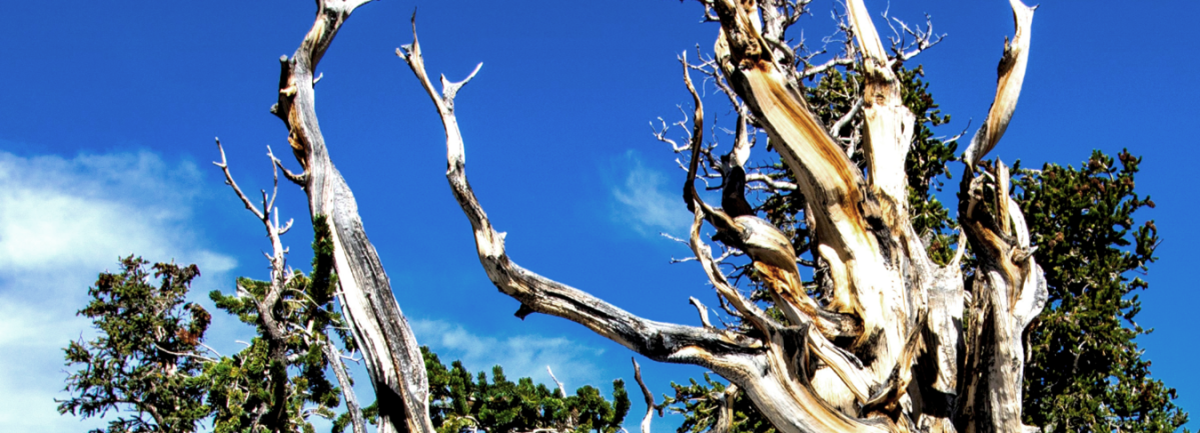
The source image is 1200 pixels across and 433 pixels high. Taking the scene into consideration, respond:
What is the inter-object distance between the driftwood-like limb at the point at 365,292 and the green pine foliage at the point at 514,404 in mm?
2765

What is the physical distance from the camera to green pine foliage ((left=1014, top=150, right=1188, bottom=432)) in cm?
823

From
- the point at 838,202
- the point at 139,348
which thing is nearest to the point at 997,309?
the point at 838,202

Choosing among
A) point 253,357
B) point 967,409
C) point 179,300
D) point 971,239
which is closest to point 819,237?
point 971,239

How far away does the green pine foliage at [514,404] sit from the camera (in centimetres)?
605

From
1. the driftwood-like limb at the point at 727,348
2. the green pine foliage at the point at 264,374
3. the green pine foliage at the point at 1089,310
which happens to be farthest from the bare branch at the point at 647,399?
the green pine foliage at the point at 1089,310

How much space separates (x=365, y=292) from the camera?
323cm

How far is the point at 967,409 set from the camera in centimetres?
570

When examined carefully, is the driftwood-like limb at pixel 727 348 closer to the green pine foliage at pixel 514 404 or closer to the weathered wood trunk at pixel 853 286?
the weathered wood trunk at pixel 853 286

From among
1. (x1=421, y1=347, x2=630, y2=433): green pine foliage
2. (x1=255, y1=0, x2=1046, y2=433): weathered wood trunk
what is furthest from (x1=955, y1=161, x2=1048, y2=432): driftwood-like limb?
(x1=421, y1=347, x2=630, y2=433): green pine foliage

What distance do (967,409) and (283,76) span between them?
179 inches

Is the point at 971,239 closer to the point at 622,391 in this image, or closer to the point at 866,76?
the point at 866,76

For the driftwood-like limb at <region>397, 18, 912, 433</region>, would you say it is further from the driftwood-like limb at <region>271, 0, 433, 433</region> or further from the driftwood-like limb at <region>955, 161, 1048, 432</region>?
the driftwood-like limb at <region>271, 0, 433, 433</region>

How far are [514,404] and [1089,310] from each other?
557 centimetres

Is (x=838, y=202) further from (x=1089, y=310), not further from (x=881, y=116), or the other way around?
(x=1089, y=310)
